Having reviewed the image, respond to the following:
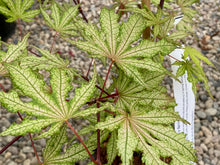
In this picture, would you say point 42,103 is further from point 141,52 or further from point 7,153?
point 7,153

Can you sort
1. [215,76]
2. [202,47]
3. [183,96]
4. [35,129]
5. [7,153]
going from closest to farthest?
[35,129] < [183,96] < [7,153] < [215,76] < [202,47]

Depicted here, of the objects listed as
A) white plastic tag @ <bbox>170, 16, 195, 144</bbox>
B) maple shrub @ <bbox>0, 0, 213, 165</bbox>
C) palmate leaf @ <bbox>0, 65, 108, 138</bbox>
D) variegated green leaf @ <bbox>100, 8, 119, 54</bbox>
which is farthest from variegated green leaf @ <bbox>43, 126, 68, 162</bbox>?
white plastic tag @ <bbox>170, 16, 195, 144</bbox>

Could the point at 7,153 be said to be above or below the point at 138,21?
below

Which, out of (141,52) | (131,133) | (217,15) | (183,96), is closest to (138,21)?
(141,52)

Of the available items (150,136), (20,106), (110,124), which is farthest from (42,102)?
(150,136)

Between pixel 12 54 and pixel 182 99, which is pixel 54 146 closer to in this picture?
pixel 12 54

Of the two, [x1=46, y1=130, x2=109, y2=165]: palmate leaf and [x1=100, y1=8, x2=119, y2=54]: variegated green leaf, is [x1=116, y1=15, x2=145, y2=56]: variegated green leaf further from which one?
[x1=46, y1=130, x2=109, y2=165]: palmate leaf
